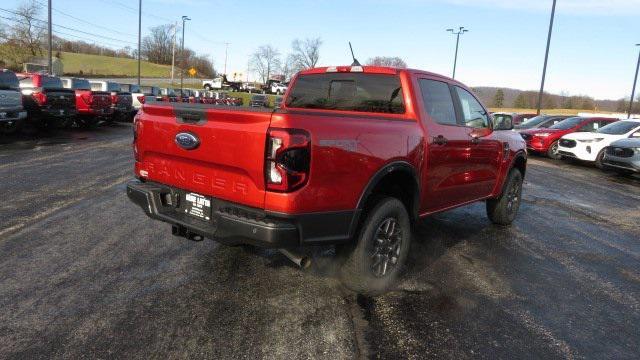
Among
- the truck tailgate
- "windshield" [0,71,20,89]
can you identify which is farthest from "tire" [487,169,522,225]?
"windshield" [0,71,20,89]

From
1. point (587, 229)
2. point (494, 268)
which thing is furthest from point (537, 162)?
point (494, 268)

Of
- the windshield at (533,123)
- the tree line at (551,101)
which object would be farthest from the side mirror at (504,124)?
the tree line at (551,101)

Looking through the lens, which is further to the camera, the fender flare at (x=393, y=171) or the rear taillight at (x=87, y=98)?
the rear taillight at (x=87, y=98)

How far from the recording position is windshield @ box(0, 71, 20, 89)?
12492 millimetres

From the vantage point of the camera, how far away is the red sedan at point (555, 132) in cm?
1734

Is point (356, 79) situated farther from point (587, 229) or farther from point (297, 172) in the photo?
point (587, 229)

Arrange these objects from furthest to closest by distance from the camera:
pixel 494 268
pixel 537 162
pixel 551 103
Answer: pixel 551 103 < pixel 537 162 < pixel 494 268

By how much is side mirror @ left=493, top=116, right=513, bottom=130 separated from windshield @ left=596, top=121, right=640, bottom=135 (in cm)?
1156

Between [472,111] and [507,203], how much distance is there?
1748mm

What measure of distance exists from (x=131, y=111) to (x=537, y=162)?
16.4 metres

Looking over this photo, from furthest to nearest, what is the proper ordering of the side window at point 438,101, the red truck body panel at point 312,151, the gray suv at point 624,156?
the gray suv at point 624,156, the side window at point 438,101, the red truck body panel at point 312,151

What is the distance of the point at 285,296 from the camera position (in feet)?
12.5

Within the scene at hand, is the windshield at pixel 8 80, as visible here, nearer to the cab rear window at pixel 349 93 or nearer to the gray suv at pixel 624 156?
the cab rear window at pixel 349 93

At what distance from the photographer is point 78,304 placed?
11.3 ft
